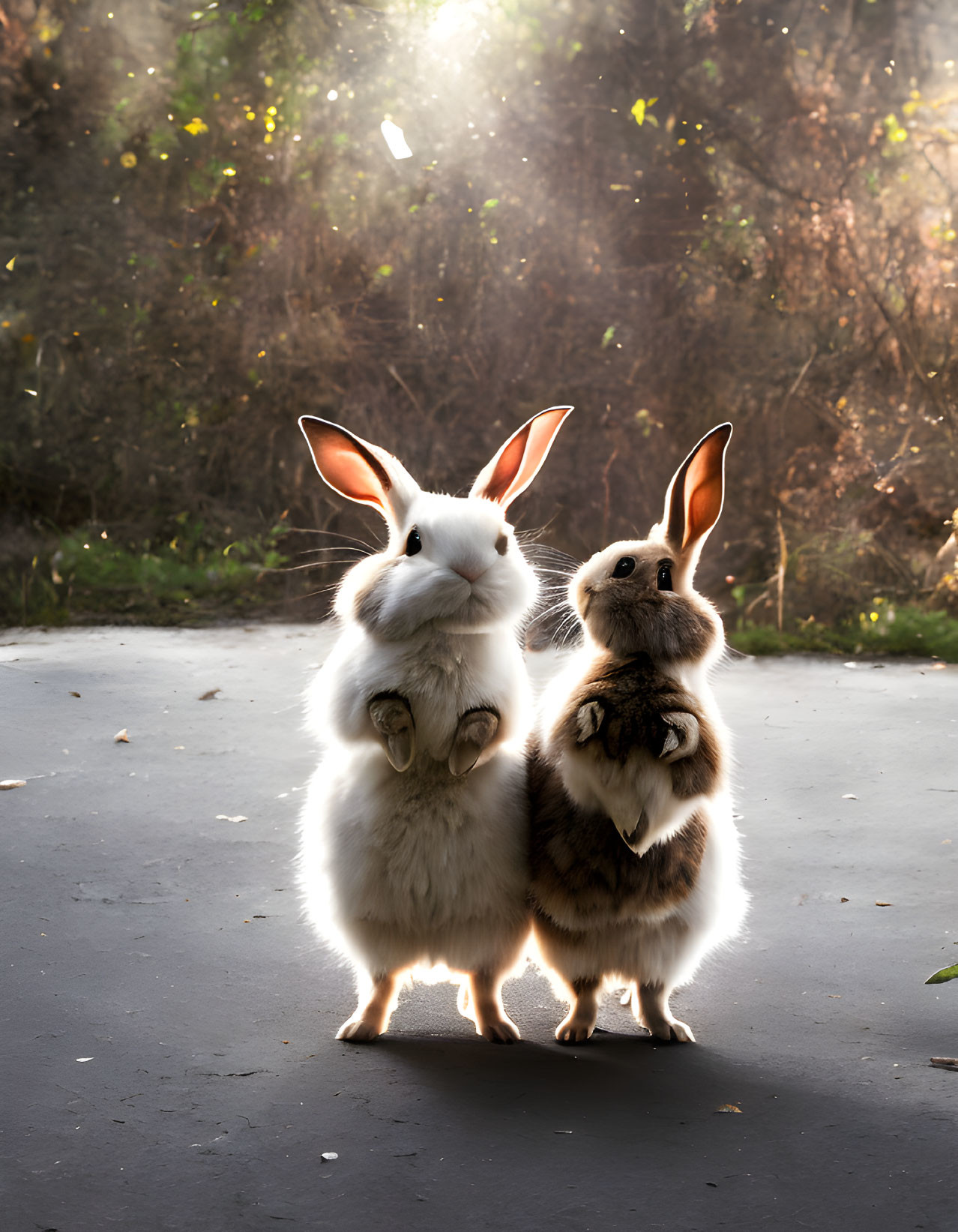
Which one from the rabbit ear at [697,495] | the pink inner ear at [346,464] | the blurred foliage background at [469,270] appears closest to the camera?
the rabbit ear at [697,495]

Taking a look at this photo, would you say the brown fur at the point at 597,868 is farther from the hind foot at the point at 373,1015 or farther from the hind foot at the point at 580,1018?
the hind foot at the point at 373,1015

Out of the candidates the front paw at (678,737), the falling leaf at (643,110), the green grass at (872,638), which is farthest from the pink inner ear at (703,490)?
the falling leaf at (643,110)

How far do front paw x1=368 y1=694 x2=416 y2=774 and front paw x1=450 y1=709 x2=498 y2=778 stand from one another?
0.25 feet

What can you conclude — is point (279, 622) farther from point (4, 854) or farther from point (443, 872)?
point (443, 872)

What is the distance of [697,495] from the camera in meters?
2.08

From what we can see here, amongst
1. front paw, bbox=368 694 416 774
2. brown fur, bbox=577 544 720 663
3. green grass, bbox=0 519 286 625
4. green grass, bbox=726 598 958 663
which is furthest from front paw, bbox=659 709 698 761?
green grass, bbox=0 519 286 625

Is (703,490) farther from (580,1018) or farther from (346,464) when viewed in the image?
(580,1018)

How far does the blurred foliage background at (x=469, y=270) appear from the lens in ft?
26.7

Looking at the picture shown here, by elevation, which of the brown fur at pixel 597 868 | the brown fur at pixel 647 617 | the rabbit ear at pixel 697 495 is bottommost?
the brown fur at pixel 597 868

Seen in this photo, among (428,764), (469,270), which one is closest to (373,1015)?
(428,764)

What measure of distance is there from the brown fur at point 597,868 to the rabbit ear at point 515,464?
56cm

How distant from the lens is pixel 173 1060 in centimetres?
197

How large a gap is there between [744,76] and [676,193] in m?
1.00

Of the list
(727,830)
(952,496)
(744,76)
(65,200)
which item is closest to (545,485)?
(952,496)
